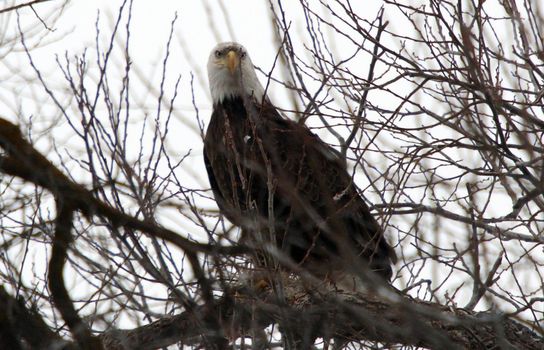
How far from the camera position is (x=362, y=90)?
4195 millimetres

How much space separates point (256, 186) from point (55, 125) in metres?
1.39

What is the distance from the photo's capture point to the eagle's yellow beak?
6.48 metres

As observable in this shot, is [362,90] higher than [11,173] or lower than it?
higher

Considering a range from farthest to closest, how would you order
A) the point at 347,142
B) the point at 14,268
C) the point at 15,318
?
the point at 347,142 < the point at 14,268 < the point at 15,318

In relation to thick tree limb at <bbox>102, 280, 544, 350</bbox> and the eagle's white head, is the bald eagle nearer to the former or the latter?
the eagle's white head

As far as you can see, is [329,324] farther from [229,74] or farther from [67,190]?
[229,74]

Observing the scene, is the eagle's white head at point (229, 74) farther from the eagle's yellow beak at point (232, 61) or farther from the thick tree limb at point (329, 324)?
the thick tree limb at point (329, 324)

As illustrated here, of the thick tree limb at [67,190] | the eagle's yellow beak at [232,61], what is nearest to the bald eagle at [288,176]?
the eagle's yellow beak at [232,61]

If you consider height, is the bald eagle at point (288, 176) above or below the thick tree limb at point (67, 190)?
above

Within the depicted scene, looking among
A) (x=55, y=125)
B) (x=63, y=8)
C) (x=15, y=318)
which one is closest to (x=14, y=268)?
(x=15, y=318)

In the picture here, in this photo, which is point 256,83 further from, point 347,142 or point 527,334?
point 527,334

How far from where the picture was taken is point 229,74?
6.67 metres

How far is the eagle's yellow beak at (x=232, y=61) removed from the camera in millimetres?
6484

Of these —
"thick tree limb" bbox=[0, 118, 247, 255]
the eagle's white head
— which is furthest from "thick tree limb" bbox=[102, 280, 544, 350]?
the eagle's white head
